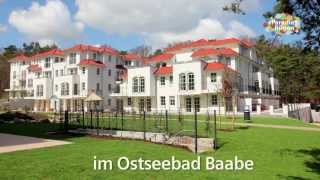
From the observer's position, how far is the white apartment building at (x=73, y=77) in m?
63.5

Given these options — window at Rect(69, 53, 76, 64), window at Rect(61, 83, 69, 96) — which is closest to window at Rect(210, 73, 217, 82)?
window at Rect(61, 83, 69, 96)

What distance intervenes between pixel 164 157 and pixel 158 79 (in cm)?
4224

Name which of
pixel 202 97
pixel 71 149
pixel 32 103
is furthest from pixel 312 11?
pixel 32 103

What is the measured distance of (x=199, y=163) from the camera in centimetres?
1207

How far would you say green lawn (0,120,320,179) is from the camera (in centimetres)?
999

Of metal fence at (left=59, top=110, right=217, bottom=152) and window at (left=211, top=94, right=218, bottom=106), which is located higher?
window at (left=211, top=94, right=218, bottom=106)

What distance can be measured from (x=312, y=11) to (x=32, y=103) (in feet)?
223

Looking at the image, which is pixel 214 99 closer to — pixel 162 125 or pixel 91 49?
pixel 162 125

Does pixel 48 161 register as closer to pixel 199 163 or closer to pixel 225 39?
pixel 199 163

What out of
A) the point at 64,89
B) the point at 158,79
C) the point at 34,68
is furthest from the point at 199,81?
the point at 34,68

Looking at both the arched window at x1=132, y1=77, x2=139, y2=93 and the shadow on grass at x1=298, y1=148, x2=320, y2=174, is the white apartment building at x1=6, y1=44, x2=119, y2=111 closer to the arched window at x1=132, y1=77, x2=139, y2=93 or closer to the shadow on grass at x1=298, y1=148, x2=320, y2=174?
the arched window at x1=132, y1=77, x2=139, y2=93

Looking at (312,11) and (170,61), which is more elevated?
(170,61)

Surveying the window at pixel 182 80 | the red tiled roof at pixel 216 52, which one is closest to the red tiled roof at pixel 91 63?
the red tiled roof at pixel 216 52

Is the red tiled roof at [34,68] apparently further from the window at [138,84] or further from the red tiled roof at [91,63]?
the window at [138,84]
